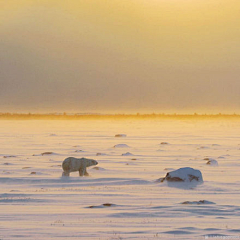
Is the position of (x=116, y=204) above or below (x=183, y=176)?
below

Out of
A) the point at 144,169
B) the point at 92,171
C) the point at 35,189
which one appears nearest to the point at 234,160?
the point at 144,169

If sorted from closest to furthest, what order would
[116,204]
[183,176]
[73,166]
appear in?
1. [116,204]
2. [183,176]
3. [73,166]

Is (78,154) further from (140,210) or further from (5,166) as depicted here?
(140,210)

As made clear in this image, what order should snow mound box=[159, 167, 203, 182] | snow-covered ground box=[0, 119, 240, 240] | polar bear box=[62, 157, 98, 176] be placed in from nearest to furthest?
snow-covered ground box=[0, 119, 240, 240] < snow mound box=[159, 167, 203, 182] < polar bear box=[62, 157, 98, 176]

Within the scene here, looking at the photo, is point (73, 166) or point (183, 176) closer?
point (183, 176)

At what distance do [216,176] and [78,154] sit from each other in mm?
11066

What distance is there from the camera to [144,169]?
2077 centimetres

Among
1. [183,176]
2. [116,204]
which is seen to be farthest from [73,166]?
[116,204]

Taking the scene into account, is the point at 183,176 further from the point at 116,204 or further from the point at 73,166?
the point at 116,204

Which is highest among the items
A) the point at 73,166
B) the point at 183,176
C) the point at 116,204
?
the point at 73,166

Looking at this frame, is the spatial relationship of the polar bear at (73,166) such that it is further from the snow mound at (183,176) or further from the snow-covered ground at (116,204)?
the snow mound at (183,176)

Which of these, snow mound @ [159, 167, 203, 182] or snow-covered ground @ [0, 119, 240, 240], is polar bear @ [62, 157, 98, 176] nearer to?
snow-covered ground @ [0, 119, 240, 240]

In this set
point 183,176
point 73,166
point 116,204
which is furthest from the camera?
point 73,166

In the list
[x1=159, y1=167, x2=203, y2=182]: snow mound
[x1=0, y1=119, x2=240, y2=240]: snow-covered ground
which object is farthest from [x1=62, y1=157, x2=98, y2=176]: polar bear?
[x1=159, y1=167, x2=203, y2=182]: snow mound
